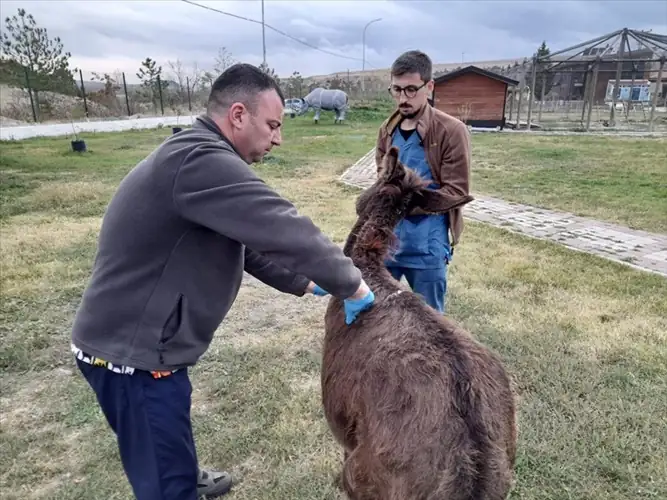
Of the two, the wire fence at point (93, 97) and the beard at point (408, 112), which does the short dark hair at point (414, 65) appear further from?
the wire fence at point (93, 97)

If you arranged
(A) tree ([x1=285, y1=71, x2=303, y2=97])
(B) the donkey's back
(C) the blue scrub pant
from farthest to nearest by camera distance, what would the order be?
1. (A) tree ([x1=285, y1=71, x2=303, y2=97])
2. (C) the blue scrub pant
3. (B) the donkey's back

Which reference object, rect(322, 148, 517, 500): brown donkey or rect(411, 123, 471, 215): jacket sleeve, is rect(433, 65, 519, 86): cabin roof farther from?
rect(322, 148, 517, 500): brown donkey

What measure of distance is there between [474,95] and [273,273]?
2621 centimetres

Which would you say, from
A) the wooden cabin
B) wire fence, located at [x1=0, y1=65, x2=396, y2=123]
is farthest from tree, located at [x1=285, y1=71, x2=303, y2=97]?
the wooden cabin

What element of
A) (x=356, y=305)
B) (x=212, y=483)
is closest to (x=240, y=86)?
(x=356, y=305)

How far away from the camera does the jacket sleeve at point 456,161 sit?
3188mm

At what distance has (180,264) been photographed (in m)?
2.03

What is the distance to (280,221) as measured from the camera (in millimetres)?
1829

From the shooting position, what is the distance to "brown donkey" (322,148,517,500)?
5.85 ft

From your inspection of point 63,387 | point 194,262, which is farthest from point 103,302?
point 63,387

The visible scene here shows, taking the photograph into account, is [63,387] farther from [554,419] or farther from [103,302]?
[554,419]

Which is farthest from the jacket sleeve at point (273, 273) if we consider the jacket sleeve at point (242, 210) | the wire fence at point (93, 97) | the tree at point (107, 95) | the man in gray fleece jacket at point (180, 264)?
the tree at point (107, 95)

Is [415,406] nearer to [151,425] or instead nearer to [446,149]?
[151,425]

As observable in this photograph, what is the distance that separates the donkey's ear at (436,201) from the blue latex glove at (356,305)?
0.94 meters
